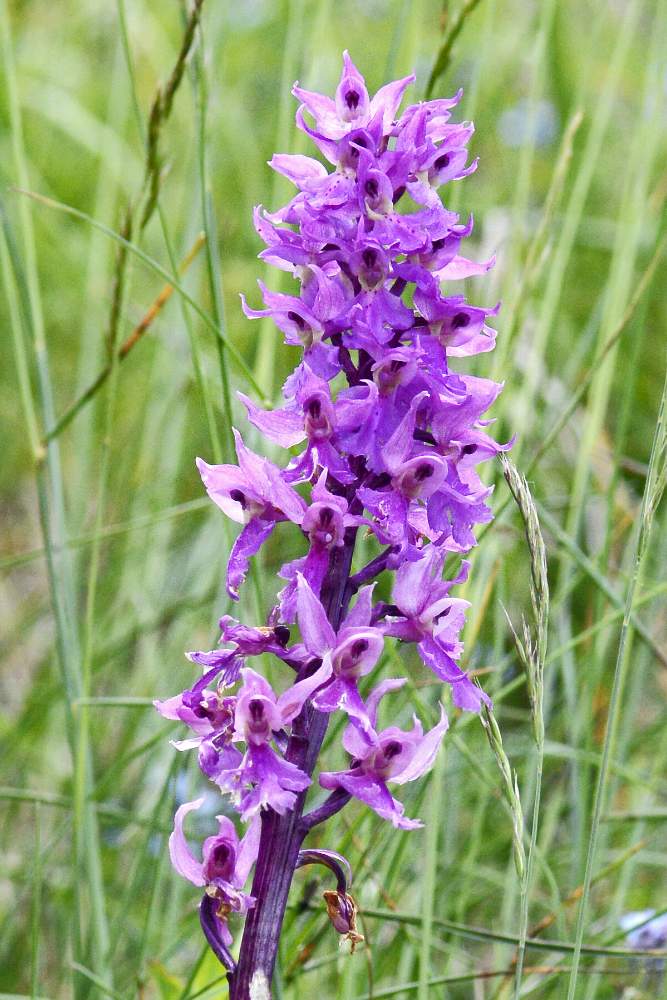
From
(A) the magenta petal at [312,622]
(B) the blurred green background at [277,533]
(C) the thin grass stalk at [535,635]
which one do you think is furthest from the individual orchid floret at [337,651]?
(B) the blurred green background at [277,533]

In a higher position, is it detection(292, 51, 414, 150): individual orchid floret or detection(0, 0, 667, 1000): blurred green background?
detection(292, 51, 414, 150): individual orchid floret

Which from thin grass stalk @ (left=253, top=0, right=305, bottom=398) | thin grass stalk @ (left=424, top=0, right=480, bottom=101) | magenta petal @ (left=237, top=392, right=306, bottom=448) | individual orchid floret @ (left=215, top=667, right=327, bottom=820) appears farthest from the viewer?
thin grass stalk @ (left=253, top=0, right=305, bottom=398)

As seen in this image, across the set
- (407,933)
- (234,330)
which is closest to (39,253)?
(234,330)

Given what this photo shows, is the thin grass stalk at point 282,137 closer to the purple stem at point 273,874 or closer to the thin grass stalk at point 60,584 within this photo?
the thin grass stalk at point 60,584

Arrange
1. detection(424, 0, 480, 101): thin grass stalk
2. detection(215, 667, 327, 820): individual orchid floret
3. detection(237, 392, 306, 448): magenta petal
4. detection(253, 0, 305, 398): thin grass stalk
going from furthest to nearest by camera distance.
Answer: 1. detection(253, 0, 305, 398): thin grass stalk
2. detection(424, 0, 480, 101): thin grass stalk
3. detection(237, 392, 306, 448): magenta petal
4. detection(215, 667, 327, 820): individual orchid floret

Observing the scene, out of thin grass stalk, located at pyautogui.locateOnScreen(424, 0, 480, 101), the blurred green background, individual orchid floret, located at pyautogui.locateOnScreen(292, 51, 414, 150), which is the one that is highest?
thin grass stalk, located at pyautogui.locateOnScreen(424, 0, 480, 101)

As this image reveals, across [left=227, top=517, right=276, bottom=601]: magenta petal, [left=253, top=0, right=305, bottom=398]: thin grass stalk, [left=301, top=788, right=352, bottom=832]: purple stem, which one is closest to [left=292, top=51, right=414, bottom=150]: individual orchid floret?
[left=227, top=517, right=276, bottom=601]: magenta petal

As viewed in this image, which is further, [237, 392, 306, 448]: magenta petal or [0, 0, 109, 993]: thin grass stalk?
[0, 0, 109, 993]: thin grass stalk

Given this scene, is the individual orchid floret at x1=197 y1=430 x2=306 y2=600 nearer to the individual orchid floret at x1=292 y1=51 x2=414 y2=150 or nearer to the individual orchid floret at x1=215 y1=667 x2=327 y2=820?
the individual orchid floret at x1=215 y1=667 x2=327 y2=820
